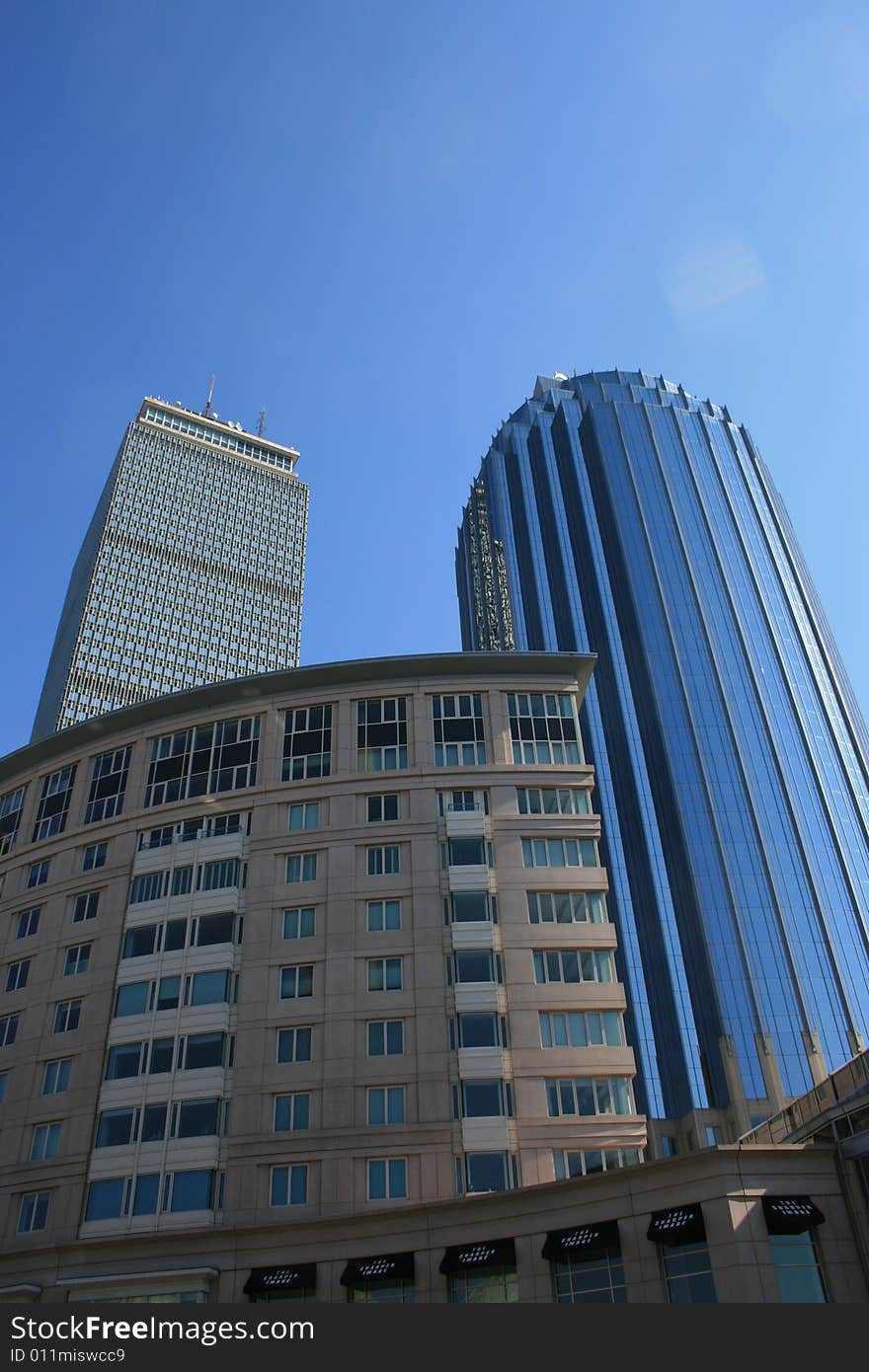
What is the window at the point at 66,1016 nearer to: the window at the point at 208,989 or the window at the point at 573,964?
the window at the point at 208,989

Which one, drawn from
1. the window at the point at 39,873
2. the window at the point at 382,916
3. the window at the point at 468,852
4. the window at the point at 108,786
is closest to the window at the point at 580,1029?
the window at the point at 468,852

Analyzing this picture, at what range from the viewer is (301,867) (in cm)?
4938

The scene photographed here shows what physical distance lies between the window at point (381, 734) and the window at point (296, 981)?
1059 centimetres

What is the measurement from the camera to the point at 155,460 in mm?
164125

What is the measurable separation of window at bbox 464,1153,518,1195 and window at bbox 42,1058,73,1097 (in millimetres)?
19002

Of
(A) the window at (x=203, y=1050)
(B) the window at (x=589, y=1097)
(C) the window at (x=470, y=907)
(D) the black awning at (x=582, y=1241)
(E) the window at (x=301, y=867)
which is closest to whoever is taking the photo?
(D) the black awning at (x=582, y=1241)

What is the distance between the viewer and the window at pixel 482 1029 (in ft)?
142

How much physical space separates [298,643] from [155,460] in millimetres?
38513

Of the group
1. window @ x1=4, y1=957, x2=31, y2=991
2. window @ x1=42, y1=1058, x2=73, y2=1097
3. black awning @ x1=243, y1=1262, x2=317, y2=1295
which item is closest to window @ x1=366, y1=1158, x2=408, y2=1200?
black awning @ x1=243, y1=1262, x2=317, y2=1295

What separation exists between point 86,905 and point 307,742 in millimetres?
13883

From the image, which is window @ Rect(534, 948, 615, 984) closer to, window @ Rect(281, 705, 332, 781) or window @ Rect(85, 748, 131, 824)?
window @ Rect(281, 705, 332, 781)

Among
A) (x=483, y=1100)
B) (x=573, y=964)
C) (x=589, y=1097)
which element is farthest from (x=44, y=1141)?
(x=573, y=964)

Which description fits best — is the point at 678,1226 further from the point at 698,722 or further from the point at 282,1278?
the point at 698,722

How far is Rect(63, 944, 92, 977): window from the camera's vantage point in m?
49.5
